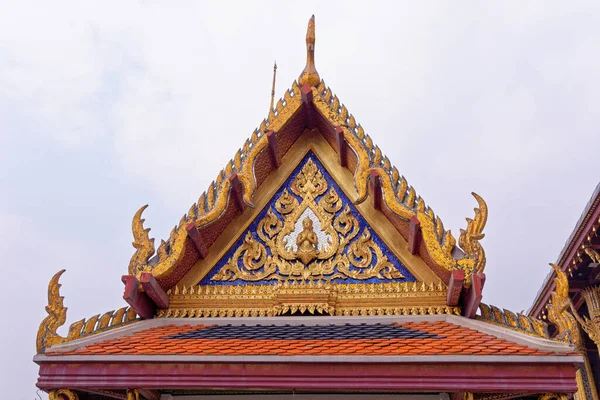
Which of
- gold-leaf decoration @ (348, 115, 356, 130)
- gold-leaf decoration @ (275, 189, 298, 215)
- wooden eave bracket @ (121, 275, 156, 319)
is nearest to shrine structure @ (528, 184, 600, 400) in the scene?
gold-leaf decoration @ (348, 115, 356, 130)

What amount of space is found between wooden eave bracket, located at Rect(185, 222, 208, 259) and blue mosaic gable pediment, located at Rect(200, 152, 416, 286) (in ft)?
0.63

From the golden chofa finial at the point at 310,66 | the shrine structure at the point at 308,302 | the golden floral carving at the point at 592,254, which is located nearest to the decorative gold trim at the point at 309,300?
the shrine structure at the point at 308,302

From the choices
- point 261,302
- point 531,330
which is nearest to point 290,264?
point 261,302

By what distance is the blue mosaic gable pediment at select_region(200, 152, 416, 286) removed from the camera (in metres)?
5.01

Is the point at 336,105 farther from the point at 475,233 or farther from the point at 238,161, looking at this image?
the point at 475,233

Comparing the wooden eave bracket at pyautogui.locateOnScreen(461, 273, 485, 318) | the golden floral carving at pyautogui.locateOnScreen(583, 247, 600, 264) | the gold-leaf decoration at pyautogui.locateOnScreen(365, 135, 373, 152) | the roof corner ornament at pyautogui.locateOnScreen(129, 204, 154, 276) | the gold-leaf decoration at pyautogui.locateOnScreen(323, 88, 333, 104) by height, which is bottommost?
the wooden eave bracket at pyautogui.locateOnScreen(461, 273, 485, 318)

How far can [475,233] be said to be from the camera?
4.52 m

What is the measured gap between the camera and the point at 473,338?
13.1ft

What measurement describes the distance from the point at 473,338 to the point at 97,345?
269 centimetres

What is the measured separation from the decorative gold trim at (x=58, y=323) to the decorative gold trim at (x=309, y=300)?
54 cm

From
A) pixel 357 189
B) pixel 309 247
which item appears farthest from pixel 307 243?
pixel 357 189

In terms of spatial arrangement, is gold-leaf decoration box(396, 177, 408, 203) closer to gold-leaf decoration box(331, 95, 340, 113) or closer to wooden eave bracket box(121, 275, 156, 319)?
gold-leaf decoration box(331, 95, 340, 113)

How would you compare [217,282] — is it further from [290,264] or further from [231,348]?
[231,348]

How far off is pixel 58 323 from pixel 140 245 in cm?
87
